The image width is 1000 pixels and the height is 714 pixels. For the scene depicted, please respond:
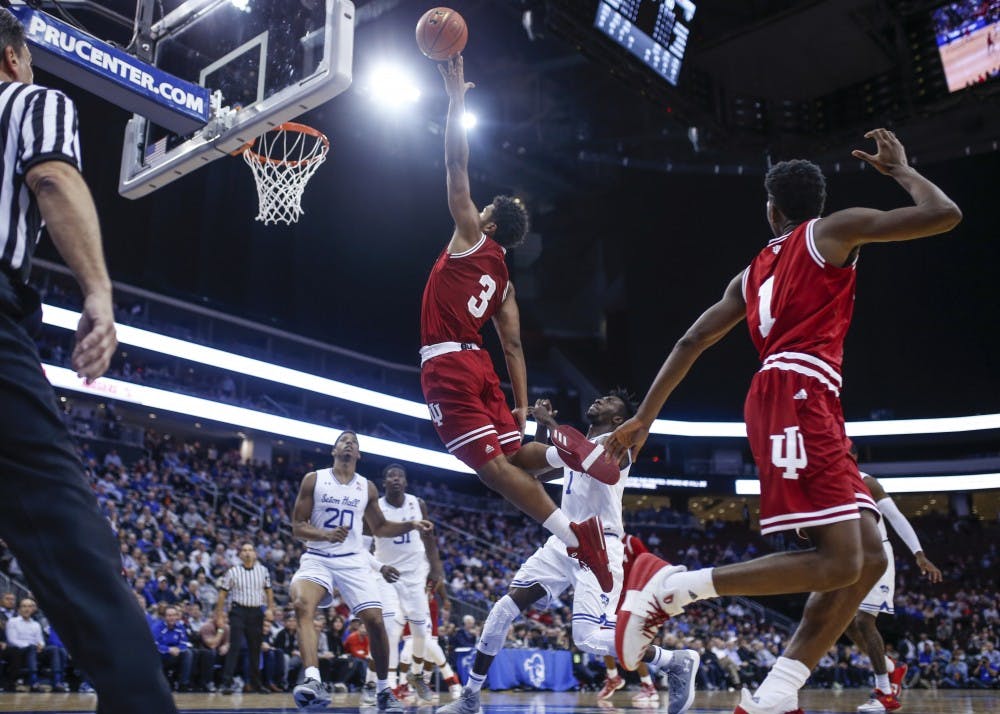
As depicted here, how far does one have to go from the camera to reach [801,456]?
3354 millimetres

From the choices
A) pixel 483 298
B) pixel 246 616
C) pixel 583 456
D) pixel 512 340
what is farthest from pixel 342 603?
pixel 583 456

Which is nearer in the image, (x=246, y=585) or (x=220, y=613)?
(x=246, y=585)

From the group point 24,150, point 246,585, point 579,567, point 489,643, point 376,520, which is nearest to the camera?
point 24,150

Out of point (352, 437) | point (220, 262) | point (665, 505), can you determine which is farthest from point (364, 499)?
point (665, 505)

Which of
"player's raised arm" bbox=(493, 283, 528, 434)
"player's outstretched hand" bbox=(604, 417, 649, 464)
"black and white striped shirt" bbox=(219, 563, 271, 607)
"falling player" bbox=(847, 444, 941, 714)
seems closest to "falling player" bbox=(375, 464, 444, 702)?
"black and white striped shirt" bbox=(219, 563, 271, 607)

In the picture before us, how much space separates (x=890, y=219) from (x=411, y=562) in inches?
290

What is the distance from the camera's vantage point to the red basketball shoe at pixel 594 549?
4.68m

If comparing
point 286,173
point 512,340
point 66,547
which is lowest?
point 66,547

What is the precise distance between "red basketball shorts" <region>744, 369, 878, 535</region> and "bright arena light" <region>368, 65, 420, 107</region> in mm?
21444

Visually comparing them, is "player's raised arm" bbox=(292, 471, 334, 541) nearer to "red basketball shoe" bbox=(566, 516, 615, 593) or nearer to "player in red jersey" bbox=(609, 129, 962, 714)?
"red basketball shoe" bbox=(566, 516, 615, 593)

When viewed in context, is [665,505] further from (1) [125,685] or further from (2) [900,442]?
(1) [125,685]

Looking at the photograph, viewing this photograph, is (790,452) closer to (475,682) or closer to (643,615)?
(643,615)

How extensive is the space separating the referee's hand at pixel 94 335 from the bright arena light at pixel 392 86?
22.2 m

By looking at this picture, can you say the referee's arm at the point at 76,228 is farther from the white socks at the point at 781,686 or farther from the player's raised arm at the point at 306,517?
the player's raised arm at the point at 306,517
